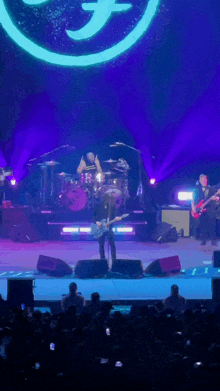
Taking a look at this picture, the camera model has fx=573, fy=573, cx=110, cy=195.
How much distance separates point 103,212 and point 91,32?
470 centimetres

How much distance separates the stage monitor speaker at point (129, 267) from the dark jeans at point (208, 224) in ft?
13.0

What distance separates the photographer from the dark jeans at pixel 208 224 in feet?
43.7

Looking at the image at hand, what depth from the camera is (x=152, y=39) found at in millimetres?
13516

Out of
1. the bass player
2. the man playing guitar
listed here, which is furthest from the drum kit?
the bass player

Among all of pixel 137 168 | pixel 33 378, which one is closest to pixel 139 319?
pixel 33 378

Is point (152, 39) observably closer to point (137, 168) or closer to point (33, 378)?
point (137, 168)

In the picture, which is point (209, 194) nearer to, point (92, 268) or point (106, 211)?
point (106, 211)

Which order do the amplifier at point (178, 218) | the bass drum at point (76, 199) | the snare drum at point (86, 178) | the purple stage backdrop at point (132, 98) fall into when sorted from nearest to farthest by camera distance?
the purple stage backdrop at point (132, 98) < the bass drum at point (76, 199) < the amplifier at point (178, 218) < the snare drum at point (86, 178)

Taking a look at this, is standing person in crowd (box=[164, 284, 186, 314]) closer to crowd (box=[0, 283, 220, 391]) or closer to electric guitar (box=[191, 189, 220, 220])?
crowd (box=[0, 283, 220, 391])

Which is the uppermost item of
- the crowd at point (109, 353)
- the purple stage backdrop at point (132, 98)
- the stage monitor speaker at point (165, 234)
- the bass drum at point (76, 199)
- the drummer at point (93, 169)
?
the purple stage backdrop at point (132, 98)

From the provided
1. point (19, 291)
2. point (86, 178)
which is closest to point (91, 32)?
point (86, 178)

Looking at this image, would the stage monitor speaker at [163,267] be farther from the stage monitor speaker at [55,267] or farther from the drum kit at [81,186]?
the drum kit at [81,186]

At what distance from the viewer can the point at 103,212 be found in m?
10.6

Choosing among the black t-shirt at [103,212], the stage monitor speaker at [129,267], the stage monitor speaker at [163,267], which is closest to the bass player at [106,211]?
the black t-shirt at [103,212]
